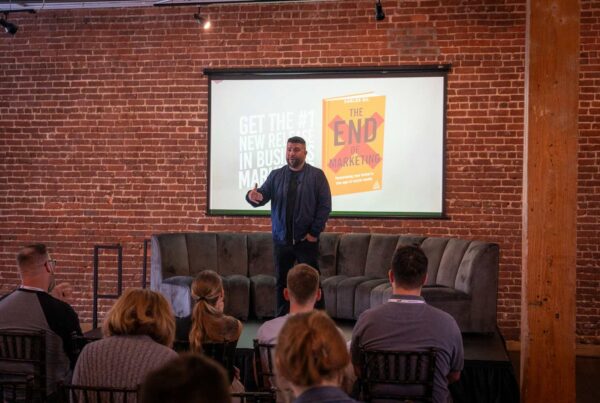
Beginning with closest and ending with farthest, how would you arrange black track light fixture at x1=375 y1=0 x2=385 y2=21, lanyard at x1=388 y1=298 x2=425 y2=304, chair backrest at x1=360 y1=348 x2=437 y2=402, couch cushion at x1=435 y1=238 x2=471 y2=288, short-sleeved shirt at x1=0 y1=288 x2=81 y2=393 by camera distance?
chair backrest at x1=360 y1=348 x2=437 y2=402 < lanyard at x1=388 y1=298 x2=425 y2=304 < short-sleeved shirt at x1=0 y1=288 x2=81 y2=393 < couch cushion at x1=435 y1=238 x2=471 y2=288 < black track light fixture at x1=375 y1=0 x2=385 y2=21

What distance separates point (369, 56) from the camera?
8.09 m

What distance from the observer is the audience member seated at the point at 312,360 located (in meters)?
2.01

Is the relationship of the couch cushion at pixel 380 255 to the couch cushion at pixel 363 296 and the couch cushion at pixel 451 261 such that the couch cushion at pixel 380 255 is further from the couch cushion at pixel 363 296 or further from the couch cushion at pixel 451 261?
the couch cushion at pixel 451 261

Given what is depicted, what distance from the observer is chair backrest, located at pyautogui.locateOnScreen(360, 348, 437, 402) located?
327cm

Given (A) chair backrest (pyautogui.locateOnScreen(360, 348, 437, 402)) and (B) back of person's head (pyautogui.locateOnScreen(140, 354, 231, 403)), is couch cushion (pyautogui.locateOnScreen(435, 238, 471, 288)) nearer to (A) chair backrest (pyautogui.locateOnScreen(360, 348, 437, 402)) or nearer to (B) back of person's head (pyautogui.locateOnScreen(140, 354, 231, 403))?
(A) chair backrest (pyautogui.locateOnScreen(360, 348, 437, 402))

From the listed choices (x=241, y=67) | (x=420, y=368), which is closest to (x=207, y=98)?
(x=241, y=67)

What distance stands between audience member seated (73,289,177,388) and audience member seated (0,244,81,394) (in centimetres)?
90

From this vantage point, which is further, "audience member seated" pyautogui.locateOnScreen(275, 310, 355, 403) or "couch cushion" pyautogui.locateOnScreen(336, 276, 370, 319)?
"couch cushion" pyautogui.locateOnScreen(336, 276, 370, 319)

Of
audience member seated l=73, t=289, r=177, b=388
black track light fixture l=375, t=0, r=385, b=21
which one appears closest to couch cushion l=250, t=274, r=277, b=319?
black track light fixture l=375, t=0, r=385, b=21

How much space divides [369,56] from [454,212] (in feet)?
6.06

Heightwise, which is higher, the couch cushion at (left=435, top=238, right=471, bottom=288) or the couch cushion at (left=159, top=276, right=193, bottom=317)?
the couch cushion at (left=435, top=238, right=471, bottom=288)

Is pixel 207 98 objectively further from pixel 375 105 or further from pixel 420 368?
pixel 420 368

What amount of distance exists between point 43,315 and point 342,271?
4450mm

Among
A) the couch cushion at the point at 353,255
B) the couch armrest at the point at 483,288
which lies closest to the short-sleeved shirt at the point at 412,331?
the couch armrest at the point at 483,288
